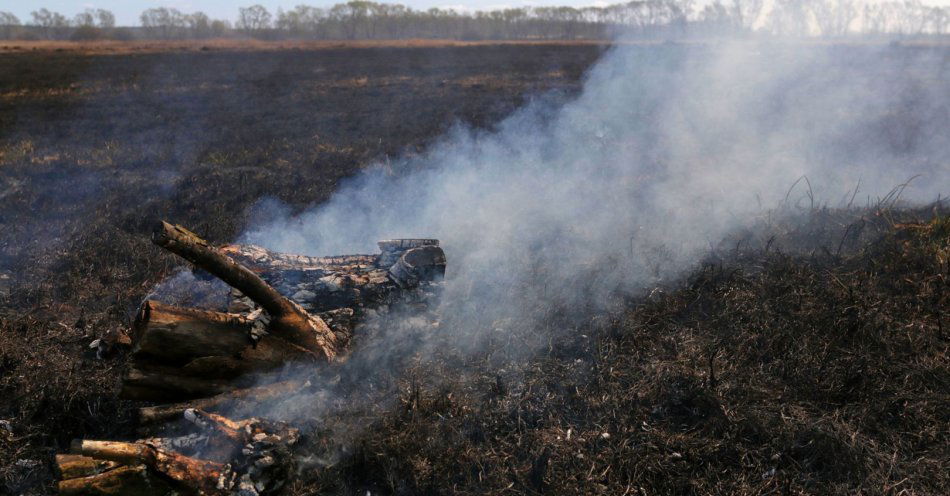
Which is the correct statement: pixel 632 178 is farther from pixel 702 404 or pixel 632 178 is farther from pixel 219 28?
pixel 219 28

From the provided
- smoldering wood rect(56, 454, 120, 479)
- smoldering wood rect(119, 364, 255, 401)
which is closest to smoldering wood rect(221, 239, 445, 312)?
smoldering wood rect(119, 364, 255, 401)

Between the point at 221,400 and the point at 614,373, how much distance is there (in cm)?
277

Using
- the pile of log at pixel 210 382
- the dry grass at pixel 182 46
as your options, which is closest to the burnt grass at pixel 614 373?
the pile of log at pixel 210 382

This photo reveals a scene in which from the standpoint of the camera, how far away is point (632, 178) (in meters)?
7.86

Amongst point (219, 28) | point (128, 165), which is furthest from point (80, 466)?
point (219, 28)

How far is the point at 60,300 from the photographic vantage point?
4645mm

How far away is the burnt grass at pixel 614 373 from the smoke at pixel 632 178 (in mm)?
425

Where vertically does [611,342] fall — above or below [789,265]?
below

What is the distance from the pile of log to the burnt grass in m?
0.34

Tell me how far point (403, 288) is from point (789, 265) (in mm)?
3753

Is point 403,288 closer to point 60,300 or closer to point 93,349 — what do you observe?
point 93,349

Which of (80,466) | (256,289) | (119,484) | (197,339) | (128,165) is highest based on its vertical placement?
(128,165)

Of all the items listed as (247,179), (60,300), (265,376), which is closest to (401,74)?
(247,179)

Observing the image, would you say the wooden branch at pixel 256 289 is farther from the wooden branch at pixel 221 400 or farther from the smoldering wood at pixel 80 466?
the smoldering wood at pixel 80 466
